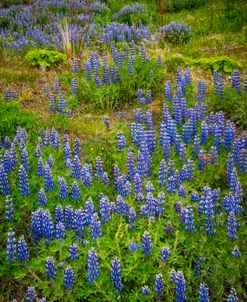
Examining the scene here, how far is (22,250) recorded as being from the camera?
12.5 feet

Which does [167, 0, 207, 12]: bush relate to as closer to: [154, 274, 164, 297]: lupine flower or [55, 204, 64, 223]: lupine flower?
[55, 204, 64, 223]: lupine flower

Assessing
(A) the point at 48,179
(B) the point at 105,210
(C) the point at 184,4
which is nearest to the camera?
(B) the point at 105,210

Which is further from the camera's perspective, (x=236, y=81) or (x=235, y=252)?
(x=236, y=81)

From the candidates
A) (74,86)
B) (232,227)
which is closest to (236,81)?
(74,86)

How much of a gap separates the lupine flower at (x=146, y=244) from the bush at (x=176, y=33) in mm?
6845

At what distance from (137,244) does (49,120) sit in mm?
3112

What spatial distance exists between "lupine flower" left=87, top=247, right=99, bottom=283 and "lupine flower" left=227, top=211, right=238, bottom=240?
3.59ft

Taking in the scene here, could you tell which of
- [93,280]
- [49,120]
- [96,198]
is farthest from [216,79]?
[93,280]

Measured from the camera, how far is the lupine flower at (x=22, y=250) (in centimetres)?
380

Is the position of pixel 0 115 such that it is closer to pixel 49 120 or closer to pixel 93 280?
pixel 49 120

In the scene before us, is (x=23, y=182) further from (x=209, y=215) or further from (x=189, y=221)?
(x=209, y=215)

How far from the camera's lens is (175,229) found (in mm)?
4117

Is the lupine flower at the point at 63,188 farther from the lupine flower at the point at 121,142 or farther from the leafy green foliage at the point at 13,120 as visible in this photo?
the leafy green foliage at the point at 13,120

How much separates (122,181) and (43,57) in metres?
5.01
